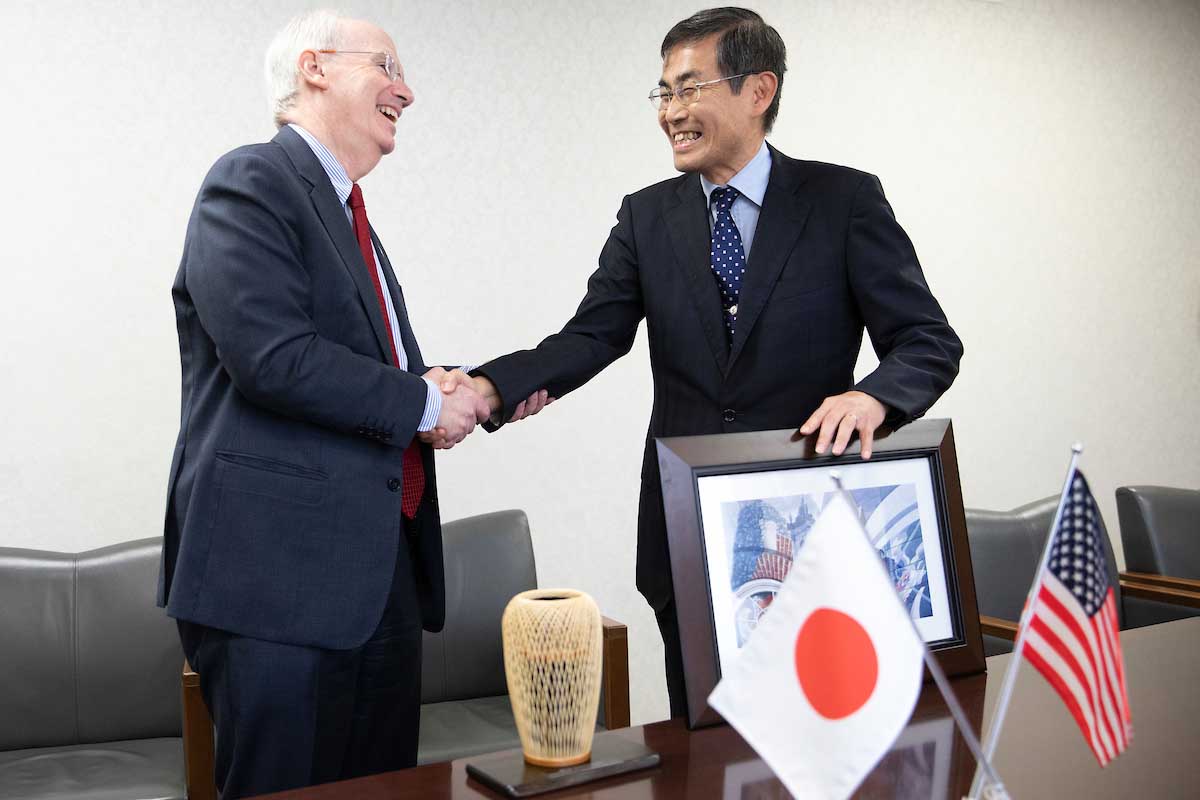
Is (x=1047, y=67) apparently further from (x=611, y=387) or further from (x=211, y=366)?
(x=211, y=366)

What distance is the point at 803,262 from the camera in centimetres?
213

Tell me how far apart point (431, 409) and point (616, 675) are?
1.10 m

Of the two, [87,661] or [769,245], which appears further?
[87,661]

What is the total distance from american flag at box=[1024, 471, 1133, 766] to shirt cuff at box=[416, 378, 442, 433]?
3.93ft

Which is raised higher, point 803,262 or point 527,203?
point 527,203

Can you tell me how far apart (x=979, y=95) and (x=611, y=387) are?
202cm

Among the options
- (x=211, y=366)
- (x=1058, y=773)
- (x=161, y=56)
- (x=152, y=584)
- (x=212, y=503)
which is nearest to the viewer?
(x=1058, y=773)

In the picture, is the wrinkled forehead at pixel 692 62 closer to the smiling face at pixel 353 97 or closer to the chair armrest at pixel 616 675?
the smiling face at pixel 353 97

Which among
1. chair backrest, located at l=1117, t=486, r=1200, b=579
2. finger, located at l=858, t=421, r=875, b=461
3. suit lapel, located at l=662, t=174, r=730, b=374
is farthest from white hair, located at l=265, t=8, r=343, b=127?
chair backrest, located at l=1117, t=486, r=1200, b=579

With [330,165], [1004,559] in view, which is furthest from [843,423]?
[1004,559]

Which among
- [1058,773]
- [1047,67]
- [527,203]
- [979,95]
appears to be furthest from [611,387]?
[1058,773]

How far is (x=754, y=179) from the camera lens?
2234mm

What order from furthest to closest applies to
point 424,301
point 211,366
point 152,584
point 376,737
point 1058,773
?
point 424,301, point 152,584, point 376,737, point 211,366, point 1058,773

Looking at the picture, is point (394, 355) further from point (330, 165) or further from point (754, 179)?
point (754, 179)
